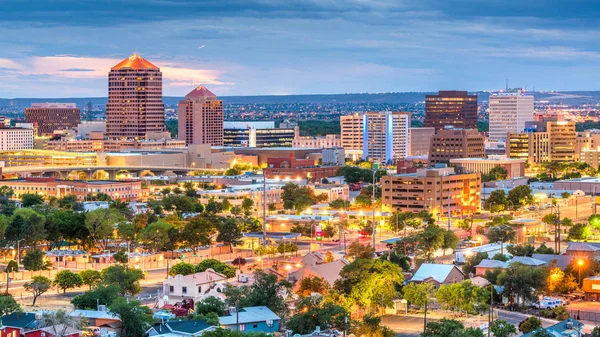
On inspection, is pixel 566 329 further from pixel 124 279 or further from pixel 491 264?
pixel 124 279

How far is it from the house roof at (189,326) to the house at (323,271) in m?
11.3

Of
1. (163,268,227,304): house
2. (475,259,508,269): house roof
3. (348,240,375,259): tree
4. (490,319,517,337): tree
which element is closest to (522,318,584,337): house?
(490,319,517,337): tree

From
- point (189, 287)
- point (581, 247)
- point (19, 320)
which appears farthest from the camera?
point (581, 247)

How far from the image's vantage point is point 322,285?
4744 cm

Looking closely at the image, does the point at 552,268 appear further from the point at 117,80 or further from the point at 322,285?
the point at 117,80

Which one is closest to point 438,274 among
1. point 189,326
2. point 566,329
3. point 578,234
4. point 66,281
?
point 566,329

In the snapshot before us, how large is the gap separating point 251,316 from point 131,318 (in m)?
4.80

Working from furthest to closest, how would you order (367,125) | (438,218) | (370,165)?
1. (367,125)
2. (370,165)
3. (438,218)

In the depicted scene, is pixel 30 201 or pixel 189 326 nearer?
pixel 189 326

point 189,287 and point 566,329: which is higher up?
point 189,287

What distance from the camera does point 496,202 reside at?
95062 mm

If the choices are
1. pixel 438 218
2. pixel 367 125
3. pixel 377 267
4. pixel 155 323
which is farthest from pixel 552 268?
pixel 367 125

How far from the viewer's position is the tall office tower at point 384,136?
17225 cm

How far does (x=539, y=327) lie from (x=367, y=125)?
441 ft
